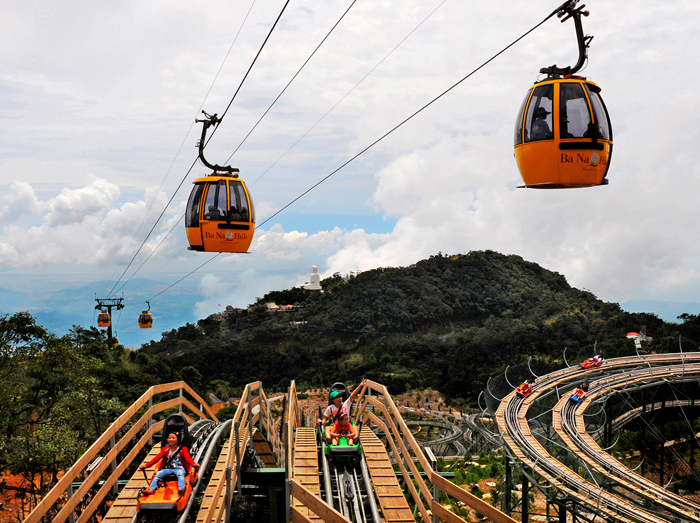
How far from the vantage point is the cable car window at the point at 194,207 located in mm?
10367

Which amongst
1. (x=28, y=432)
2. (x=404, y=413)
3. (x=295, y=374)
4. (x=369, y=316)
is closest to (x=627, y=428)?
(x=404, y=413)

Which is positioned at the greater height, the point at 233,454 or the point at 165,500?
the point at 233,454

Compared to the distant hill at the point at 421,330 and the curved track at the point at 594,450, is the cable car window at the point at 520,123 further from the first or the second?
the distant hill at the point at 421,330

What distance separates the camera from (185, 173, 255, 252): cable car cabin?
33.8 ft

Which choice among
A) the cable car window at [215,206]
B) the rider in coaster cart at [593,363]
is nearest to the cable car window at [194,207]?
the cable car window at [215,206]

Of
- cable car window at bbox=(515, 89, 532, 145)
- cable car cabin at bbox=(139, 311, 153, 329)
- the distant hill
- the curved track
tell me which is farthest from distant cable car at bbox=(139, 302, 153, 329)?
cable car window at bbox=(515, 89, 532, 145)

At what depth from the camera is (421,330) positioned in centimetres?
7388

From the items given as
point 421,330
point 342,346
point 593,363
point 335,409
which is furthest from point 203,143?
point 421,330

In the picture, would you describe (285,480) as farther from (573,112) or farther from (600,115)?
(600,115)

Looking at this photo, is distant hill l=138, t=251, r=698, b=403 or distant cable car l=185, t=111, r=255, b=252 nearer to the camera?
distant cable car l=185, t=111, r=255, b=252

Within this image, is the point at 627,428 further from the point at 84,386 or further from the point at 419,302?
the point at 419,302

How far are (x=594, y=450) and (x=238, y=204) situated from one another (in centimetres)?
1502

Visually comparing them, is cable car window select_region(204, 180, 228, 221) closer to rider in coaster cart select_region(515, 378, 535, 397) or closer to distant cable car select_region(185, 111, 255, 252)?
distant cable car select_region(185, 111, 255, 252)

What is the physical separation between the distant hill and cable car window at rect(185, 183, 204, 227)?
835 inches
